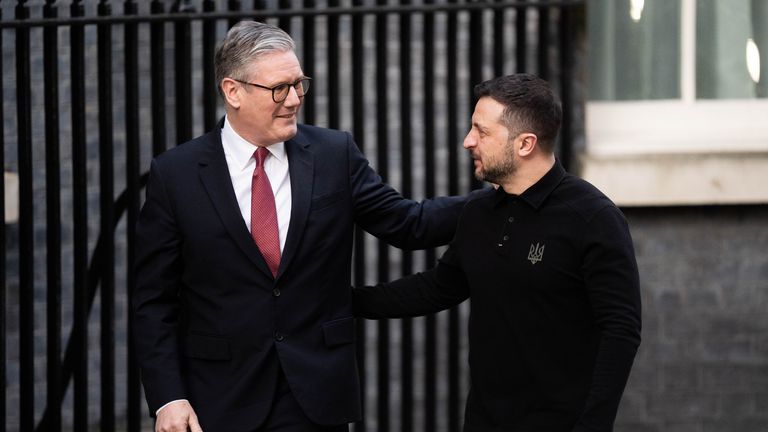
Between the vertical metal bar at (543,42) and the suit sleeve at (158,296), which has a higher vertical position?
the vertical metal bar at (543,42)

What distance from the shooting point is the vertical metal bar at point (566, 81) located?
18.5ft

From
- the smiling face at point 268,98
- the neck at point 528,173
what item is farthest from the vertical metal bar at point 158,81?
the neck at point 528,173

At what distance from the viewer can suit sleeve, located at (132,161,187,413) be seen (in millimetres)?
3936

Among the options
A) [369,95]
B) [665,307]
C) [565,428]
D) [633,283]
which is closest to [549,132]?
[633,283]

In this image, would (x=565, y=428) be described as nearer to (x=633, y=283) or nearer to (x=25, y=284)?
(x=633, y=283)

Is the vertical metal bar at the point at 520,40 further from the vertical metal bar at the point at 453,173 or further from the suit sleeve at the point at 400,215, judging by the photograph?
the suit sleeve at the point at 400,215

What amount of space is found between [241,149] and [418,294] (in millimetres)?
652

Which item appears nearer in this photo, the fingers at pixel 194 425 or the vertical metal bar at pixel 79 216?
the fingers at pixel 194 425

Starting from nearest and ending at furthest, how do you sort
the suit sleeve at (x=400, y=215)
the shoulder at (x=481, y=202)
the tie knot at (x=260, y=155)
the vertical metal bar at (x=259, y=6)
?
1. the shoulder at (x=481, y=202)
2. the tie knot at (x=260, y=155)
3. the suit sleeve at (x=400, y=215)
4. the vertical metal bar at (x=259, y=6)

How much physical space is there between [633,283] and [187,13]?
2722 mm

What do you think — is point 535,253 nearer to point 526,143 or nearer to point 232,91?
point 526,143

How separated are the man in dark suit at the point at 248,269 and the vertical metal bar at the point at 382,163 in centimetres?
162

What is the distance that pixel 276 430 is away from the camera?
395 centimetres

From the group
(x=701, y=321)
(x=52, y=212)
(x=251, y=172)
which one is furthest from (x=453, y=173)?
(x=251, y=172)
